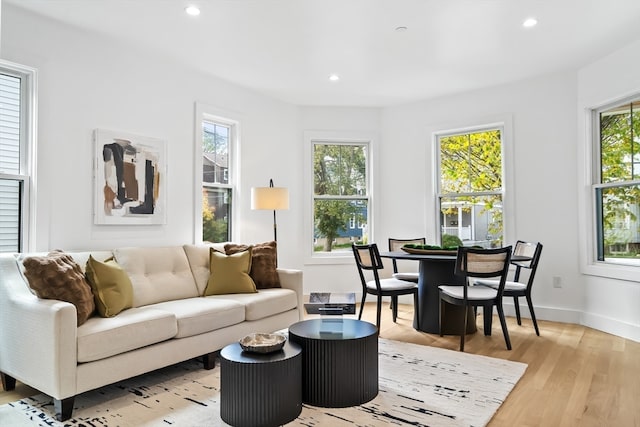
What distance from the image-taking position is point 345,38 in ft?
12.6

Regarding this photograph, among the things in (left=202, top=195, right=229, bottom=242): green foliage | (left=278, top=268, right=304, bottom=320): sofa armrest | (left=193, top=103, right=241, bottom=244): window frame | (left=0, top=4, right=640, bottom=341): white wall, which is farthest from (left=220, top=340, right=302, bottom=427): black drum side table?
(left=202, top=195, right=229, bottom=242): green foliage

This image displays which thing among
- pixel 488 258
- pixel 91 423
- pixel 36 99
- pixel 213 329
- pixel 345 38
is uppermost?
pixel 345 38

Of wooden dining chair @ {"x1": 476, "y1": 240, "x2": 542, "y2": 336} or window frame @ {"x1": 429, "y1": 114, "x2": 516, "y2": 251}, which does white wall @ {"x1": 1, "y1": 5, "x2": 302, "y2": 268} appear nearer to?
window frame @ {"x1": 429, "y1": 114, "x2": 516, "y2": 251}

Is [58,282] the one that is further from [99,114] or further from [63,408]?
[99,114]

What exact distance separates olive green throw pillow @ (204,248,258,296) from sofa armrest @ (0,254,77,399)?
57.5 inches

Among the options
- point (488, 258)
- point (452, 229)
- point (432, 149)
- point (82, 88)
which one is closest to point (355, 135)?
point (432, 149)

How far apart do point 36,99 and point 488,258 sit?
3822 millimetres

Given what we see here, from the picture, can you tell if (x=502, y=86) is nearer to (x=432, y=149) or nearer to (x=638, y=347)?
(x=432, y=149)

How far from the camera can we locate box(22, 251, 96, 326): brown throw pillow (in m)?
2.58

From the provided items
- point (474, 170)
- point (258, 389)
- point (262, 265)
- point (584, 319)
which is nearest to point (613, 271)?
point (584, 319)

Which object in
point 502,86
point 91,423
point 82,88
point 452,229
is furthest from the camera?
point 452,229

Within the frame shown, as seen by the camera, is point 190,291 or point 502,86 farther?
point 502,86

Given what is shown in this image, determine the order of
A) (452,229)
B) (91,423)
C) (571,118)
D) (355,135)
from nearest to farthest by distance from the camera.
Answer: (91,423) < (571,118) < (452,229) < (355,135)

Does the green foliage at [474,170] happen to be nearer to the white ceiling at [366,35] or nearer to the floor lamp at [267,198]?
the white ceiling at [366,35]
